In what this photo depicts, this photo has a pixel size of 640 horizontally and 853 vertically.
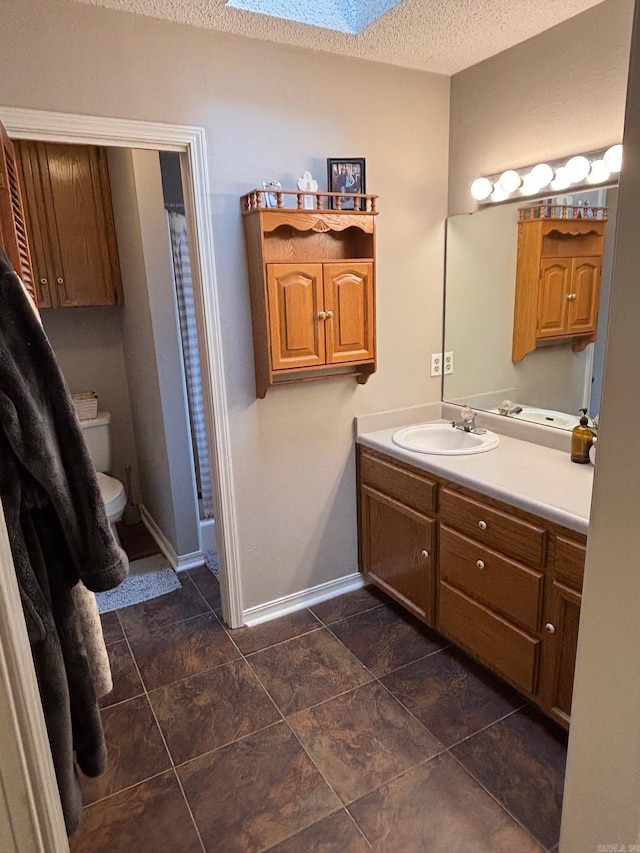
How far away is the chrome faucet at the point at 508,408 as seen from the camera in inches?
96.4

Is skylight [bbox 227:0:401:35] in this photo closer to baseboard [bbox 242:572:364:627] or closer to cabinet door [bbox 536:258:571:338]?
cabinet door [bbox 536:258:571:338]

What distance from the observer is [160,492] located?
10.4 feet

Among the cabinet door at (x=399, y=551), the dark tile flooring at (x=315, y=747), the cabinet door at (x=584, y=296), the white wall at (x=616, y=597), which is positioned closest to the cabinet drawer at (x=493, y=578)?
the cabinet door at (x=399, y=551)

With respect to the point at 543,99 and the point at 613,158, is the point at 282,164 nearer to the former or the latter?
the point at 543,99

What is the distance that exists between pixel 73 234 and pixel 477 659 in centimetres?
292

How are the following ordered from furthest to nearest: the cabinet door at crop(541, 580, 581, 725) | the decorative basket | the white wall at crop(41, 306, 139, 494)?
the white wall at crop(41, 306, 139, 494) < the decorative basket < the cabinet door at crop(541, 580, 581, 725)

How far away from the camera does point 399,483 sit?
2.39m

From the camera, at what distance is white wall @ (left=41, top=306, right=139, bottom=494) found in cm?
331

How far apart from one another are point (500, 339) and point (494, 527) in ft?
3.17

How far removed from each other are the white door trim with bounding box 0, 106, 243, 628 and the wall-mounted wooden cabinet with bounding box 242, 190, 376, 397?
0.17 metres

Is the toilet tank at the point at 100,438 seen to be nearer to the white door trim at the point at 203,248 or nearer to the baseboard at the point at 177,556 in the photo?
the baseboard at the point at 177,556

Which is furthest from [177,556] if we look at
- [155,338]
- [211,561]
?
[155,338]

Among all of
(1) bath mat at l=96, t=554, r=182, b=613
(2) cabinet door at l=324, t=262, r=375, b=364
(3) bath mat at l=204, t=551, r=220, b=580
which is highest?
(2) cabinet door at l=324, t=262, r=375, b=364

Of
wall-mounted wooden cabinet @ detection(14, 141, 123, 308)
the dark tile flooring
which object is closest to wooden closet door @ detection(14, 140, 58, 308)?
wall-mounted wooden cabinet @ detection(14, 141, 123, 308)
